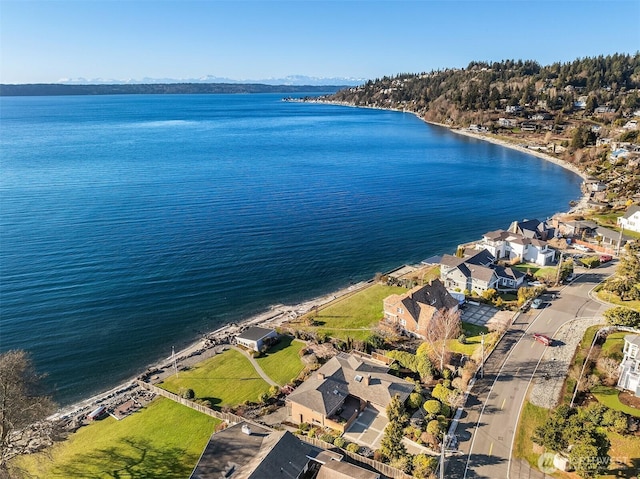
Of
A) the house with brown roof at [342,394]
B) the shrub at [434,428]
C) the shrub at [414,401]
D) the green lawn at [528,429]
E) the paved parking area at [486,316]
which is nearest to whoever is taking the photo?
the green lawn at [528,429]

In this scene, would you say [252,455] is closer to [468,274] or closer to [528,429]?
[528,429]

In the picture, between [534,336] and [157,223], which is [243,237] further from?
[534,336]

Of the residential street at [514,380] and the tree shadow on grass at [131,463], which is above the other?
the residential street at [514,380]

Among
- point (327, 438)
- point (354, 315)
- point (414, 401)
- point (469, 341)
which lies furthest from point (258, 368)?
point (469, 341)

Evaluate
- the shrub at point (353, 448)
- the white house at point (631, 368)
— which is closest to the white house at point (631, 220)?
the white house at point (631, 368)

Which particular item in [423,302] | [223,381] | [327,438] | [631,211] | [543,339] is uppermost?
[631,211]

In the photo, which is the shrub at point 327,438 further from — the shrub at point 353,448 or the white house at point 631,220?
the white house at point 631,220

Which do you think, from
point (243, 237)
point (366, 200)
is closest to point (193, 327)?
point (243, 237)
